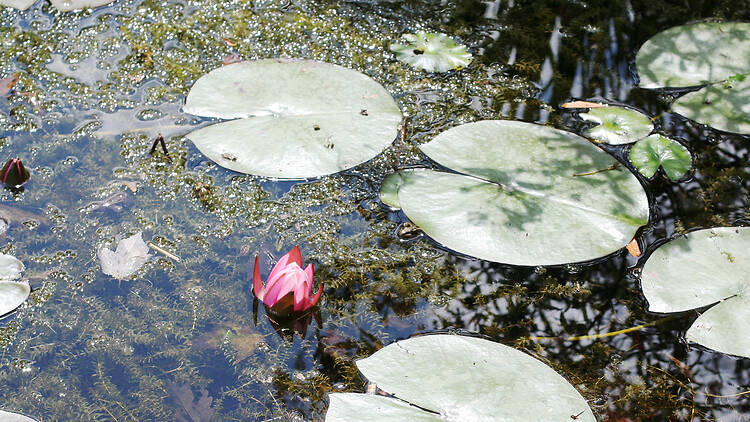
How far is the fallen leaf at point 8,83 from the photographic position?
9.64ft

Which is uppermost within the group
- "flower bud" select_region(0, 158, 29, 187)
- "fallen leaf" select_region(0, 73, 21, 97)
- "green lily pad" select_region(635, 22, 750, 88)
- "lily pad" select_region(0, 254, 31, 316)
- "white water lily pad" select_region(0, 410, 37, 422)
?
"green lily pad" select_region(635, 22, 750, 88)

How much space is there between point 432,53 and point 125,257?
1.68 meters

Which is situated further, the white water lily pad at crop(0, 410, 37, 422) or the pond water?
the pond water

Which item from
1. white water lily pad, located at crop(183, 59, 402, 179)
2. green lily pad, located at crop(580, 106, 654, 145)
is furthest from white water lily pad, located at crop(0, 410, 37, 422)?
green lily pad, located at crop(580, 106, 654, 145)

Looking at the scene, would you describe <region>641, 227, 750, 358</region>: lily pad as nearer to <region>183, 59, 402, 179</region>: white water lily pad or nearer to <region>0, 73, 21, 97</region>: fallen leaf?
<region>183, 59, 402, 179</region>: white water lily pad

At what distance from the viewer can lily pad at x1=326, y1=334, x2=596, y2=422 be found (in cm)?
190

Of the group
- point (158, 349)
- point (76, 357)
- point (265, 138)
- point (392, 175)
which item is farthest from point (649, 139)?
point (76, 357)

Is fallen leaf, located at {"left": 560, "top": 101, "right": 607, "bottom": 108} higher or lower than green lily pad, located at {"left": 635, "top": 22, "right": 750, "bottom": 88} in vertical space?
lower

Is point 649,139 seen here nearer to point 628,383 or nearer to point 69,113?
point 628,383

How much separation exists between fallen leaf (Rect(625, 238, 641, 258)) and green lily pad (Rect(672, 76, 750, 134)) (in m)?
0.81

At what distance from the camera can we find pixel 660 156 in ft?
8.73

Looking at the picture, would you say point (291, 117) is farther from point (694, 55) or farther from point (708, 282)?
point (694, 55)

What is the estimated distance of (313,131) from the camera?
267 cm

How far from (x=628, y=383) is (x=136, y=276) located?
1.72 meters
